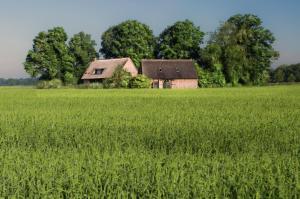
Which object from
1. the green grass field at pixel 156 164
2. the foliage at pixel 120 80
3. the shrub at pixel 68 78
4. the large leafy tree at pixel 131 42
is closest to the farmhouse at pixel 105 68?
the shrub at pixel 68 78

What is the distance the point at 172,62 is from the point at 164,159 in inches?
2755

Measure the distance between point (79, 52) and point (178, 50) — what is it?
747 inches

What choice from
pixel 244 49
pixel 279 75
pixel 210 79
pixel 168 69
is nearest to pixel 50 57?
pixel 168 69

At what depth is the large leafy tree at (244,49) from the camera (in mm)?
77562

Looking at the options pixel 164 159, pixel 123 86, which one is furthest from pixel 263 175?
pixel 123 86

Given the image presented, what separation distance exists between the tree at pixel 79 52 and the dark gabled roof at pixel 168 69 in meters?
17.7

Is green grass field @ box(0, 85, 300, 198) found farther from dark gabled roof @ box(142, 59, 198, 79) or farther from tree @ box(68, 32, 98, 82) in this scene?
tree @ box(68, 32, 98, 82)

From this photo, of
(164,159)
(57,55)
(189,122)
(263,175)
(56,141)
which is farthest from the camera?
(57,55)

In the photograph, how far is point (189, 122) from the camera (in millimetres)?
12977

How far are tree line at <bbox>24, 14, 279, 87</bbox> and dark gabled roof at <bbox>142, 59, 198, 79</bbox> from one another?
208 cm

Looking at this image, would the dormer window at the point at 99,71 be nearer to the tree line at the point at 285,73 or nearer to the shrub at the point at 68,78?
the shrub at the point at 68,78

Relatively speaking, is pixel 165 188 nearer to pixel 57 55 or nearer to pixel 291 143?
pixel 291 143

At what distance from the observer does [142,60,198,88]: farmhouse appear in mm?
74750

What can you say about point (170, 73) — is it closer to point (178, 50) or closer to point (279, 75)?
point (178, 50)
